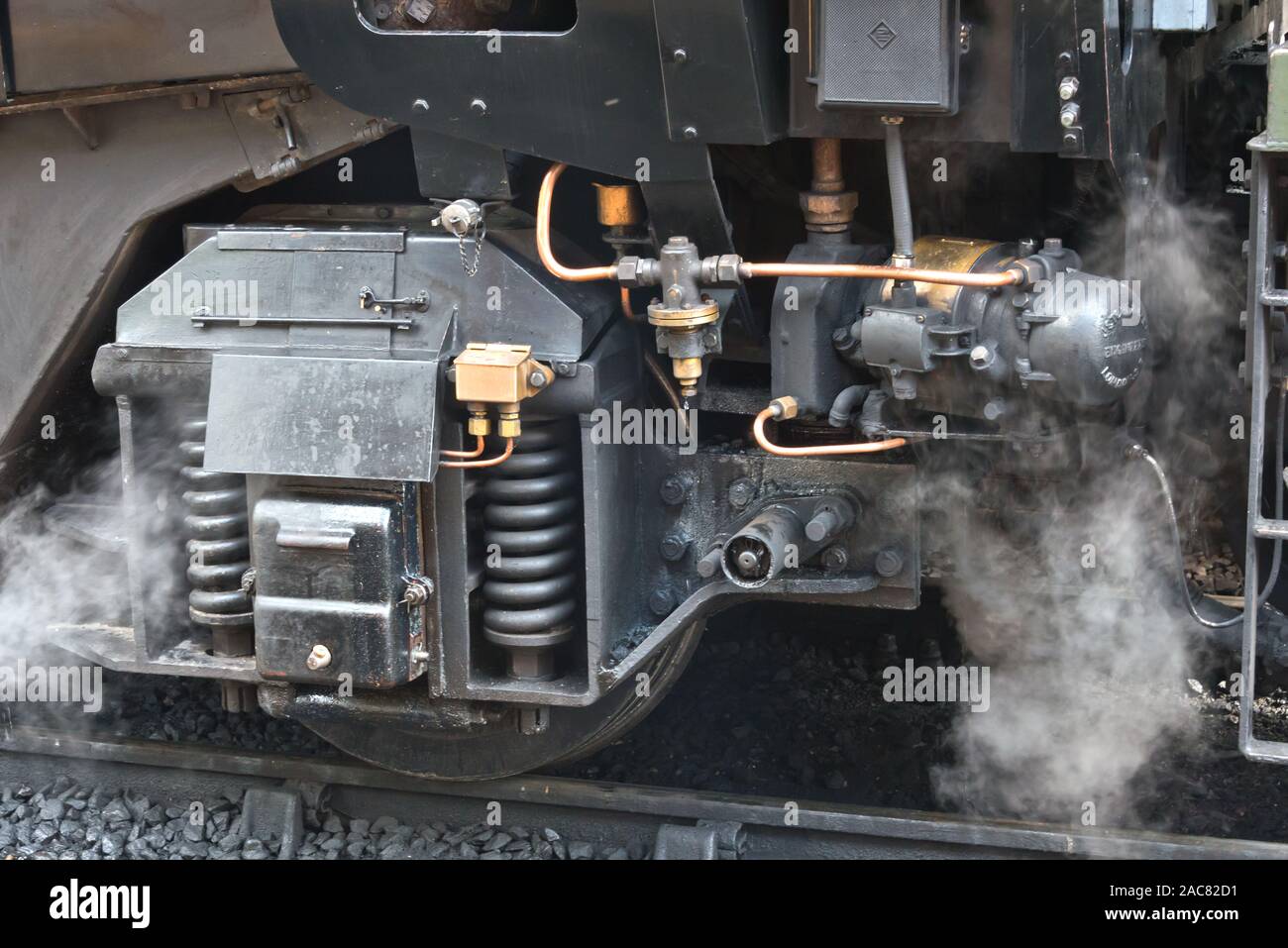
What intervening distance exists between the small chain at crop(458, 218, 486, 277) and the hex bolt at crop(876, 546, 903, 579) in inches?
41.6

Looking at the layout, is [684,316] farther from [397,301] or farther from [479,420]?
[397,301]

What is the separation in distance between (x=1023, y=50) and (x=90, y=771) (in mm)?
2978

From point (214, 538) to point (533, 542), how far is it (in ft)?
2.40

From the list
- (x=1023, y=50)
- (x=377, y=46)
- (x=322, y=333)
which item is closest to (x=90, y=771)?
(x=322, y=333)

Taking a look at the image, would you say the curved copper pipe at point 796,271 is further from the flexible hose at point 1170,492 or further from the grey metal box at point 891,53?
the flexible hose at point 1170,492

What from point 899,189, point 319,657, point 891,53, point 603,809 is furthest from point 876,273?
point 603,809

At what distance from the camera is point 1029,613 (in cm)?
390

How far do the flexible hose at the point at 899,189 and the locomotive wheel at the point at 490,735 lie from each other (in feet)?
3.80

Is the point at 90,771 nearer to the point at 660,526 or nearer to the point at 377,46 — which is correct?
the point at 660,526

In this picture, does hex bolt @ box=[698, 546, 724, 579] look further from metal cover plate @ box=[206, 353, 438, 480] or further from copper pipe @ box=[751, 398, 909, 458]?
metal cover plate @ box=[206, 353, 438, 480]

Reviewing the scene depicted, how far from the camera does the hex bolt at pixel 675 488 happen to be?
362 cm

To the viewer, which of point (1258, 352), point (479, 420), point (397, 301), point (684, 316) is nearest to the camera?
point (1258, 352)

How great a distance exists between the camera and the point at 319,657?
11.0 feet

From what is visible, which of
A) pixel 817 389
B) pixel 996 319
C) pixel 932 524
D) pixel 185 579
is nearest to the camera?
pixel 996 319
